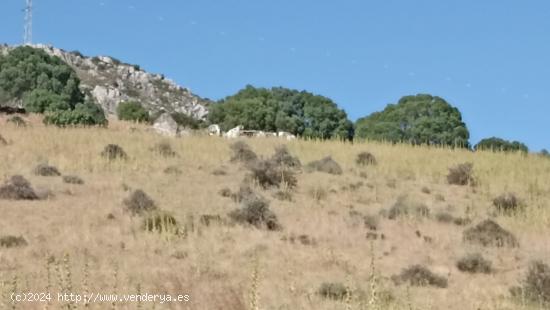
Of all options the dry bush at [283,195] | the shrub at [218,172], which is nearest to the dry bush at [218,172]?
the shrub at [218,172]

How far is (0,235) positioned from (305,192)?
8757 millimetres

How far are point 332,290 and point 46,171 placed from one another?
11.8m

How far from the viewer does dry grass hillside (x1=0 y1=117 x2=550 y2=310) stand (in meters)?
9.79

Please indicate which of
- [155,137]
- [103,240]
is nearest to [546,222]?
[103,240]

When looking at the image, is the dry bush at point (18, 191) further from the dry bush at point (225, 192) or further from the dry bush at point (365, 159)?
the dry bush at point (365, 159)

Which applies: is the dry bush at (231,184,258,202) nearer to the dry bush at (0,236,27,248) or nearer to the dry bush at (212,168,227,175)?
the dry bush at (212,168,227,175)

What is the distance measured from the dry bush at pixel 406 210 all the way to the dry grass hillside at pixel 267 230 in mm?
47

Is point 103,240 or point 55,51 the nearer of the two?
point 103,240

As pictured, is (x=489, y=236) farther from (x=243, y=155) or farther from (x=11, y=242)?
(x=243, y=155)

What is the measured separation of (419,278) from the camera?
36.3ft

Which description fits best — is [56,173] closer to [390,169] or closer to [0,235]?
[0,235]

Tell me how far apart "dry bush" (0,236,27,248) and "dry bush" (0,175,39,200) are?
407 centimetres

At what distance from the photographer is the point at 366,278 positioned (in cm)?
1089

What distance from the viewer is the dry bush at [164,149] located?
24.0 meters
